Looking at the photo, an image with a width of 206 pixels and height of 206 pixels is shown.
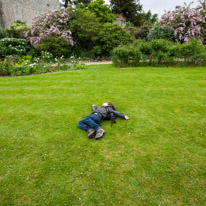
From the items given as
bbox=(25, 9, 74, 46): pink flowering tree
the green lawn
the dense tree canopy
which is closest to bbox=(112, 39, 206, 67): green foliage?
the green lawn

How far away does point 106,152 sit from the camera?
2.79 metres

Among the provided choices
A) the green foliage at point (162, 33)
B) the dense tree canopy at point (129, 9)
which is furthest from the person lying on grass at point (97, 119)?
the dense tree canopy at point (129, 9)

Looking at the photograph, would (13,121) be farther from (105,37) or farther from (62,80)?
(105,37)

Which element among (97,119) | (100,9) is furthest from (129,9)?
(97,119)

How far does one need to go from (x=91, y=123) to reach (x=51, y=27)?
1454 centimetres

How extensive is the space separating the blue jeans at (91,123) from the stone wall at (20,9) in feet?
81.9

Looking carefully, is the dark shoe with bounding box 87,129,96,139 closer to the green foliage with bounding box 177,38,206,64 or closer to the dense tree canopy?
the green foliage with bounding box 177,38,206,64

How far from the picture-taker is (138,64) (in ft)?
32.7

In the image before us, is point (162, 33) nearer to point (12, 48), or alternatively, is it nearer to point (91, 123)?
point (12, 48)

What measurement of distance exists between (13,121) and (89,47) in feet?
51.6

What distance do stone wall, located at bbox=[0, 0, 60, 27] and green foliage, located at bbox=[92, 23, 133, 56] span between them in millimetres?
13445

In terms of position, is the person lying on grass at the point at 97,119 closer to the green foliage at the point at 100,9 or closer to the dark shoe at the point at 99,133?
the dark shoe at the point at 99,133

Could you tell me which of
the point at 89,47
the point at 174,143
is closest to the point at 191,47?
the point at 174,143

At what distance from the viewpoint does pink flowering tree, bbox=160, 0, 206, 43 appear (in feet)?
44.3
